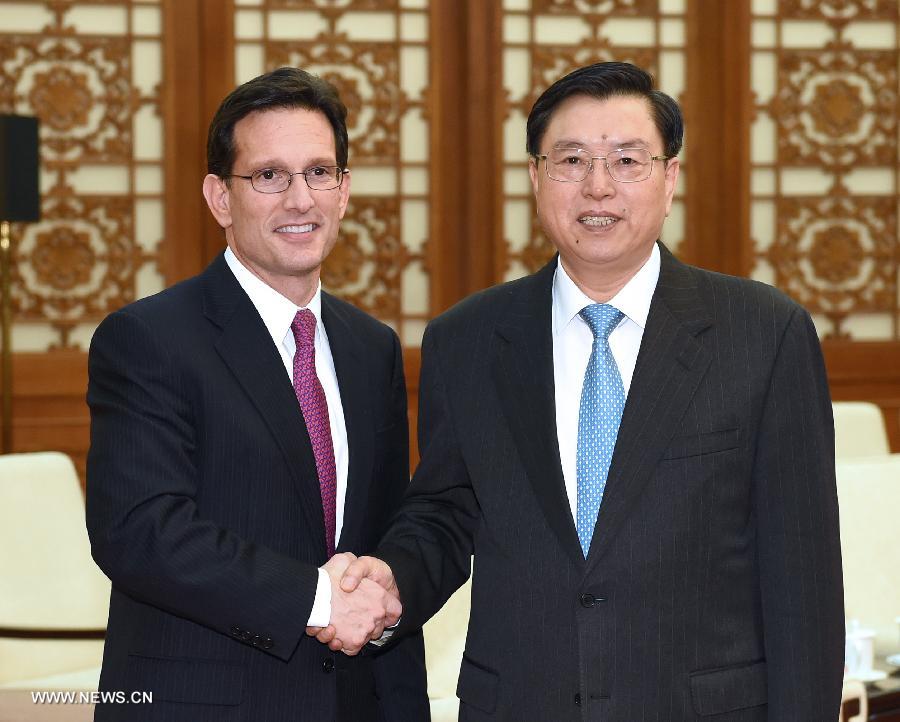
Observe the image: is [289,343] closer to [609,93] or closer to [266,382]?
[266,382]

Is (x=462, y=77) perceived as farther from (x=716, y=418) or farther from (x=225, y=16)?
(x=716, y=418)

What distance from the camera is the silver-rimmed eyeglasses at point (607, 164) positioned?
185 centimetres

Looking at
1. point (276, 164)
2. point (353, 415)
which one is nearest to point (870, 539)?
point (353, 415)

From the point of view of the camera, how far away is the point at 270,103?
6.56ft

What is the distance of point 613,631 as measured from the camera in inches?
67.6

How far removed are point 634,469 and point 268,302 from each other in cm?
67

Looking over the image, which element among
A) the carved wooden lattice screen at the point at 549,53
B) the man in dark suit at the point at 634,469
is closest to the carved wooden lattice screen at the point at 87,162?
the carved wooden lattice screen at the point at 549,53

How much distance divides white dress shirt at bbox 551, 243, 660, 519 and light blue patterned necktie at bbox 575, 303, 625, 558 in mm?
18

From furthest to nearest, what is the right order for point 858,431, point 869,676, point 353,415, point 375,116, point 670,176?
point 375,116 < point 858,431 < point 869,676 < point 353,415 < point 670,176

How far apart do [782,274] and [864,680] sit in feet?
11.5

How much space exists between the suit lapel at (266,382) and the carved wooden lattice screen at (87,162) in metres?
3.48

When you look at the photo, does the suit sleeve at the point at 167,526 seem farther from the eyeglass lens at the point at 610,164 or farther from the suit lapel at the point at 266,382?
the eyeglass lens at the point at 610,164

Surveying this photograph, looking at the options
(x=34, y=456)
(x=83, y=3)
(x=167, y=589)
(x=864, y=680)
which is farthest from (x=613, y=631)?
(x=83, y=3)

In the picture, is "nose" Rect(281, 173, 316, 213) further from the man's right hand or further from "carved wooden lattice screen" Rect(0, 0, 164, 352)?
"carved wooden lattice screen" Rect(0, 0, 164, 352)
